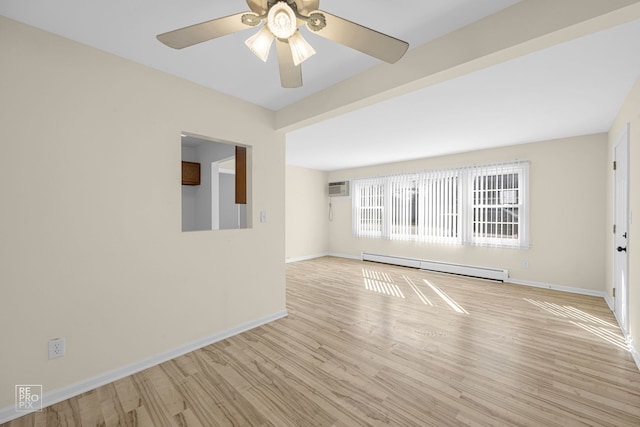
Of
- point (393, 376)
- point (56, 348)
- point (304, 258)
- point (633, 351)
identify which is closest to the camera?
point (56, 348)

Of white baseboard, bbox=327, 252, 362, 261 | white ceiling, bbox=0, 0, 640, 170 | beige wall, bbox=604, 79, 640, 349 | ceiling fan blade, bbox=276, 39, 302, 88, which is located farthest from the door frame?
white baseboard, bbox=327, 252, 362, 261

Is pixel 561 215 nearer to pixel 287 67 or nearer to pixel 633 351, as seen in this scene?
pixel 633 351

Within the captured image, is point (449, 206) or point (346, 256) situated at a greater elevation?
point (449, 206)

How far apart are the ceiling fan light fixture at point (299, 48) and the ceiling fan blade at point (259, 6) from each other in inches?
6.3

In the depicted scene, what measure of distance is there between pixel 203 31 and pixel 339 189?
6188 mm

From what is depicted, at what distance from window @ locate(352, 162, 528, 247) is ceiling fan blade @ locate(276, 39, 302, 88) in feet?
15.3

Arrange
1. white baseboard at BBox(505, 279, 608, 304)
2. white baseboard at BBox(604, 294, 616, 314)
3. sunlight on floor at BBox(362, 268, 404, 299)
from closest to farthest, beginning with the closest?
1. white baseboard at BBox(604, 294, 616, 314)
2. white baseboard at BBox(505, 279, 608, 304)
3. sunlight on floor at BBox(362, 268, 404, 299)

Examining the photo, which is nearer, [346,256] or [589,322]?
[589,322]

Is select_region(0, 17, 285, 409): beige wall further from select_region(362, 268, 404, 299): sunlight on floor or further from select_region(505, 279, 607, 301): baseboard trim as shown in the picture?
select_region(505, 279, 607, 301): baseboard trim

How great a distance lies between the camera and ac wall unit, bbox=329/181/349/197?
23.8 feet

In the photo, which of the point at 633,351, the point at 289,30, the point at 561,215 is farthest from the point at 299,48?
the point at 561,215

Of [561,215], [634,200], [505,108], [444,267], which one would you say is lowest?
[444,267]

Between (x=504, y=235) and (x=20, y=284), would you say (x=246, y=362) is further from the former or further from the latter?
(x=504, y=235)

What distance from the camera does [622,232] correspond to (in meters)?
2.88
